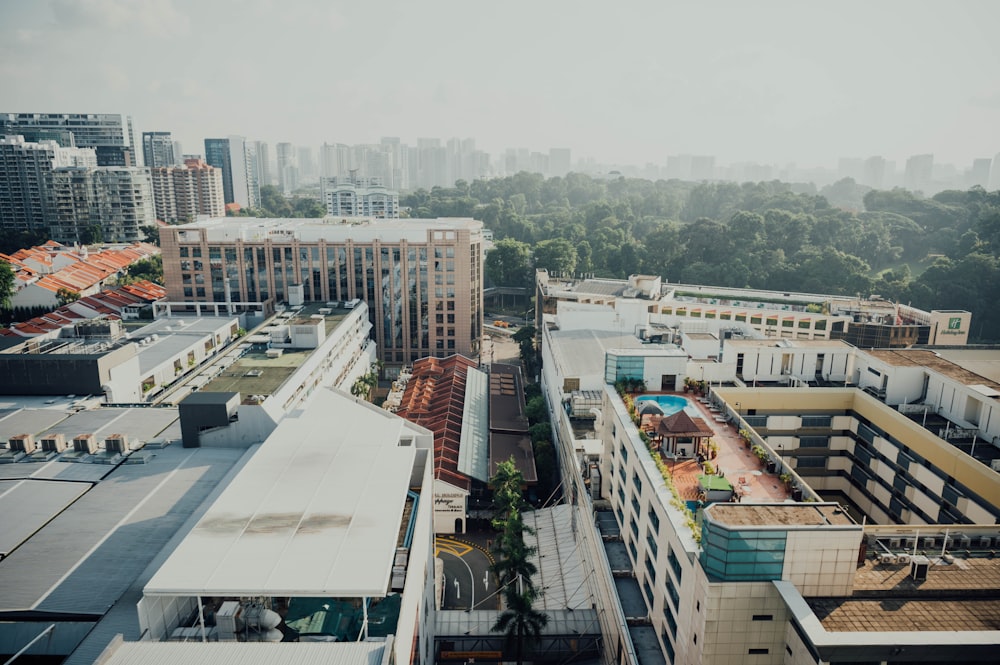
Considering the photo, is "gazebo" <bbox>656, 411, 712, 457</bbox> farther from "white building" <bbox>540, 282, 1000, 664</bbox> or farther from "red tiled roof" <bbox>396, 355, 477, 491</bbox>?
"red tiled roof" <bbox>396, 355, 477, 491</bbox>

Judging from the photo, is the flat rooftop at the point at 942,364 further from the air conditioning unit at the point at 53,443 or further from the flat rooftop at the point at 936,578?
the air conditioning unit at the point at 53,443

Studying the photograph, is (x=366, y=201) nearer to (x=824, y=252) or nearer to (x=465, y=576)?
(x=824, y=252)

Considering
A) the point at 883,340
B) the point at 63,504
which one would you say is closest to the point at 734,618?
the point at 63,504

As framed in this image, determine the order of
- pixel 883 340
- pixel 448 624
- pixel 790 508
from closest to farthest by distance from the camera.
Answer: pixel 790 508 → pixel 448 624 → pixel 883 340

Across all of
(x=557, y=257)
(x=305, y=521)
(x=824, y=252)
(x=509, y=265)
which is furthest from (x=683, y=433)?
(x=509, y=265)

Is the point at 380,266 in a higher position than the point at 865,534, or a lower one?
higher

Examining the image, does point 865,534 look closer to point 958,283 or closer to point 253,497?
point 253,497

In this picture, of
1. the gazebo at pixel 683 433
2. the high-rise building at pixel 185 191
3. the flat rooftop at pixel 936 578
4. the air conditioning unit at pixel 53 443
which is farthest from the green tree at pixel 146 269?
the flat rooftop at pixel 936 578
